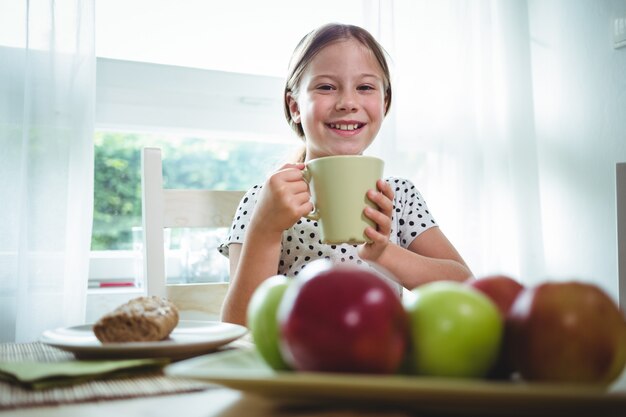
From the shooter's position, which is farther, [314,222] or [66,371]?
[314,222]

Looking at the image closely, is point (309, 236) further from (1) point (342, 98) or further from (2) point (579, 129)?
(2) point (579, 129)

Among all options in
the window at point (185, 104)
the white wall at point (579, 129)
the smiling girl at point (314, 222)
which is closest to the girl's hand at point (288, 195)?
the smiling girl at point (314, 222)

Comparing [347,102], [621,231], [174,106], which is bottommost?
[621,231]

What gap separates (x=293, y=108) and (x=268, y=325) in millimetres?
1042

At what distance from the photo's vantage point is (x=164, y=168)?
1.76m

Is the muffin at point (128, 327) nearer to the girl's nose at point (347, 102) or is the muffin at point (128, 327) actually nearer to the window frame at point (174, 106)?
the girl's nose at point (347, 102)

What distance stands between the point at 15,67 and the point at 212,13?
0.62 m

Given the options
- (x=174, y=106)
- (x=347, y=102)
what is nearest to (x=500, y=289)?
(x=347, y=102)

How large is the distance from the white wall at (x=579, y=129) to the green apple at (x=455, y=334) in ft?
4.90

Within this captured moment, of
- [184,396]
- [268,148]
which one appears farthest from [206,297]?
[268,148]

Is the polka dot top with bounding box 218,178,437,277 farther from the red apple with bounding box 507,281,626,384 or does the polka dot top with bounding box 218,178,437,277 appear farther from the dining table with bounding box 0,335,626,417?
the red apple with bounding box 507,281,626,384

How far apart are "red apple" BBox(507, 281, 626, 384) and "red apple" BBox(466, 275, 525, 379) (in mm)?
14

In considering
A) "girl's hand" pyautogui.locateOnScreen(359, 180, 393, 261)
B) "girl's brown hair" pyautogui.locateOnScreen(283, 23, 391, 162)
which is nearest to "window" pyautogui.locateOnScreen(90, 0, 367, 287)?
"girl's brown hair" pyautogui.locateOnScreen(283, 23, 391, 162)

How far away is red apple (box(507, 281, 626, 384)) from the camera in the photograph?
0.32 metres
